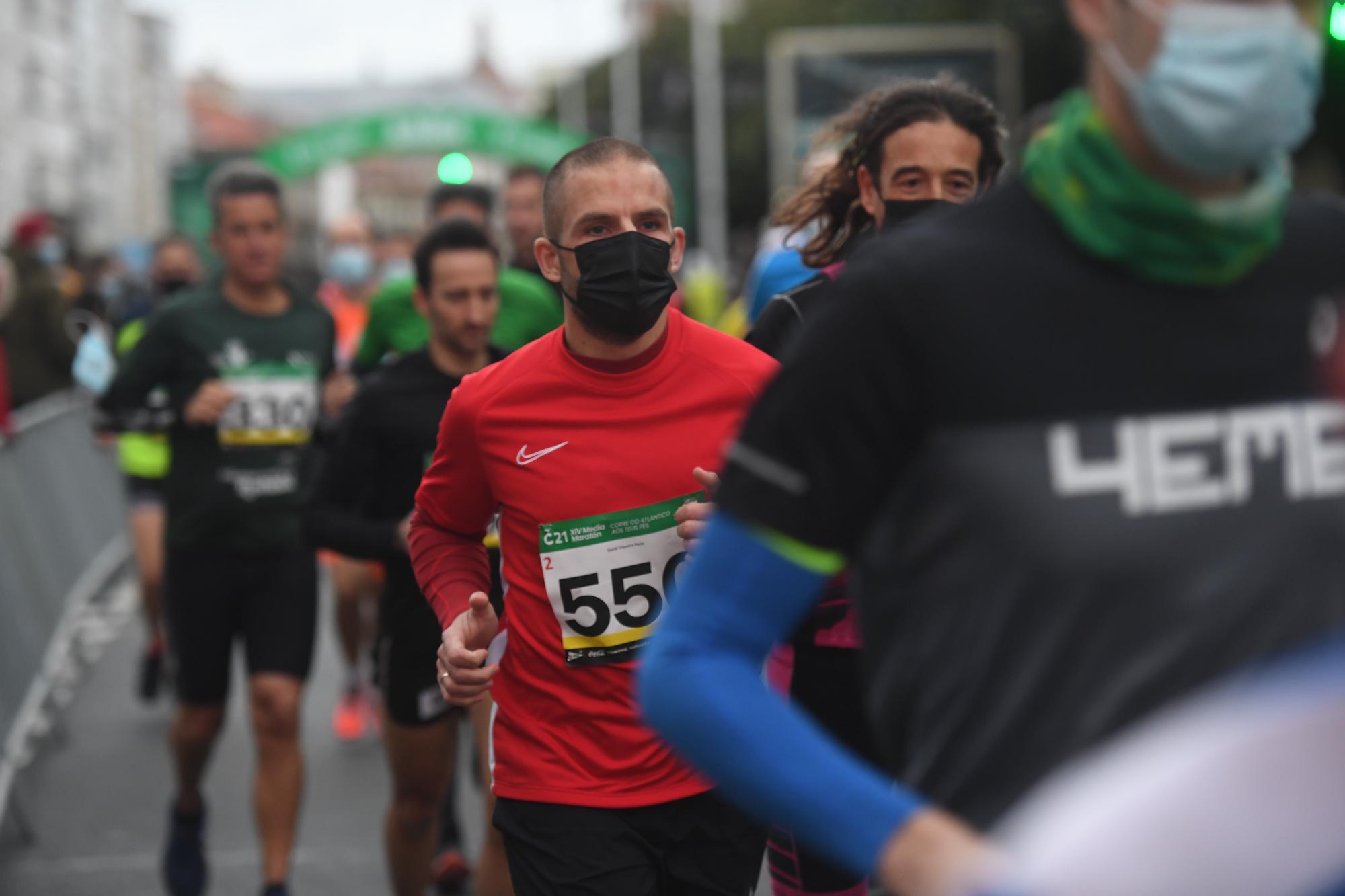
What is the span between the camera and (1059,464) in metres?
1.67

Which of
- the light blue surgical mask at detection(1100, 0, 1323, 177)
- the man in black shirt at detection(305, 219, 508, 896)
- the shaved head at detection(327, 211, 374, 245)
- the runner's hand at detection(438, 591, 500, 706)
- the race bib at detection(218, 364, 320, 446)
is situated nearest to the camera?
the light blue surgical mask at detection(1100, 0, 1323, 177)

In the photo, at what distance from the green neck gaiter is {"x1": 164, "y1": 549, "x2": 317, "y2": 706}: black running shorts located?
4623mm

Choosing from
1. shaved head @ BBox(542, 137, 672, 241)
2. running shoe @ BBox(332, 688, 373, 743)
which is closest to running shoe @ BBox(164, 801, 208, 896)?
running shoe @ BBox(332, 688, 373, 743)

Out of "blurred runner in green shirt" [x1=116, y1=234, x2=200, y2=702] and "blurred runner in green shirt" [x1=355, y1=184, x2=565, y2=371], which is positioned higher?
"blurred runner in green shirt" [x1=355, y1=184, x2=565, y2=371]

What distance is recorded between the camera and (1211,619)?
5.41 ft

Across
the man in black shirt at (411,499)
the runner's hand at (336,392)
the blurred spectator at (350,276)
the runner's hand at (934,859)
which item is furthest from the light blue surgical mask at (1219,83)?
the blurred spectator at (350,276)

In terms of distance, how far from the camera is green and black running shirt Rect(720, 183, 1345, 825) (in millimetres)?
1656

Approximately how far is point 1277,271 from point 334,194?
96423 millimetres

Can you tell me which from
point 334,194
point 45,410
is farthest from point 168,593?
point 334,194

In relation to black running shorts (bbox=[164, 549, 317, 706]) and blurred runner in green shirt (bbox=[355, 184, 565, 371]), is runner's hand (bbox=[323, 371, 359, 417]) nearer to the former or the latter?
blurred runner in green shirt (bbox=[355, 184, 565, 371])

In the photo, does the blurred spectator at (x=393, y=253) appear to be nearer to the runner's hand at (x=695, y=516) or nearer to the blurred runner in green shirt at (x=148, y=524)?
the blurred runner in green shirt at (x=148, y=524)

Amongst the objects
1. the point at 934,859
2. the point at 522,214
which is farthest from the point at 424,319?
the point at 934,859

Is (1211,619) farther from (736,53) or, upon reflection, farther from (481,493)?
(736,53)

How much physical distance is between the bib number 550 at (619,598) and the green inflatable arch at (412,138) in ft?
99.7
